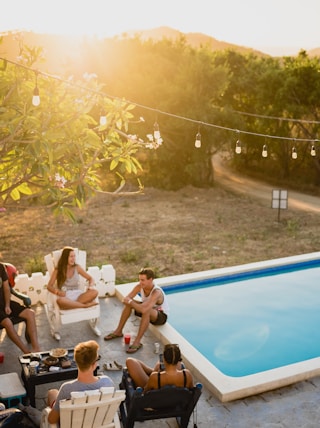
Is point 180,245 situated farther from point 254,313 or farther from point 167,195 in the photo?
point 167,195

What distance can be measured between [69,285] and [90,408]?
11.8 feet

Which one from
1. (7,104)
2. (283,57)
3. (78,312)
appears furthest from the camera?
(283,57)

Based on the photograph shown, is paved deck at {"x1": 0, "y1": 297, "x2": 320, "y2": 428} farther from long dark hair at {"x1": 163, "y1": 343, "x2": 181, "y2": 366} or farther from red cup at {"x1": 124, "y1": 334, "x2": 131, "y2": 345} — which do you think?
long dark hair at {"x1": 163, "y1": 343, "x2": 181, "y2": 366}

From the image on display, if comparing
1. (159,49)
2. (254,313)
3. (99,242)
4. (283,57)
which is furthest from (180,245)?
(283,57)

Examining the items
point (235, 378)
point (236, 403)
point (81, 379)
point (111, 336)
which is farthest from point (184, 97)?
point (81, 379)

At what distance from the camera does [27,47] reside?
20.4 ft

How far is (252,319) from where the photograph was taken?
9273 mm

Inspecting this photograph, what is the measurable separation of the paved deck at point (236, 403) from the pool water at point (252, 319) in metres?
1.29

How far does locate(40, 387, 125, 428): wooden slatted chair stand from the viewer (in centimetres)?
438

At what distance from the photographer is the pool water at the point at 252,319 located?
8047 mm

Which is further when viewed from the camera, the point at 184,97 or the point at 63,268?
the point at 184,97

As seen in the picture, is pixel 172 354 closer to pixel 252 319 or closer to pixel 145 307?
pixel 145 307

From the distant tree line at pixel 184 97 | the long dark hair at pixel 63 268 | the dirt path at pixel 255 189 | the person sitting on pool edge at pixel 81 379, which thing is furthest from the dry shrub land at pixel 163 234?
the person sitting on pool edge at pixel 81 379

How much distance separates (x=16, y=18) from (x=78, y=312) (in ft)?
12.6
